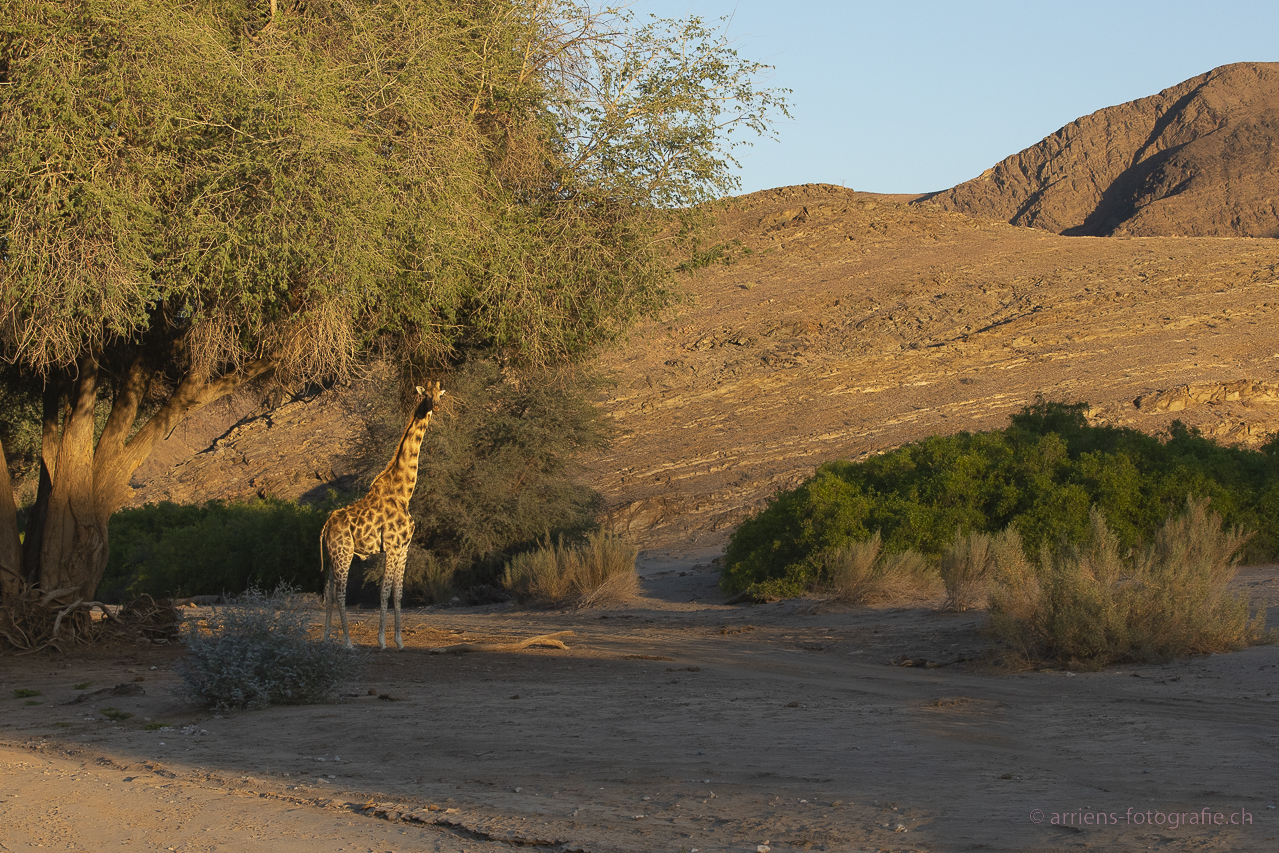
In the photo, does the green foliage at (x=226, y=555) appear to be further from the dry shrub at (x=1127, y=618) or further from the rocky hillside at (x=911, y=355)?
the dry shrub at (x=1127, y=618)

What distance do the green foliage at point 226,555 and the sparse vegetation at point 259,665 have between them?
14.2 meters

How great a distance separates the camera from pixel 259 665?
8.51 metres

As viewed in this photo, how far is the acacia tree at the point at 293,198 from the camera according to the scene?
884cm

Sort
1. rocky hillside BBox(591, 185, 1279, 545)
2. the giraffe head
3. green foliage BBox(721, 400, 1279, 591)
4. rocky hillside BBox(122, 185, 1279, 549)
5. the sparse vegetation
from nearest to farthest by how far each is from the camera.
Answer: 1. the sparse vegetation
2. the giraffe head
3. green foliage BBox(721, 400, 1279, 591)
4. rocky hillside BBox(122, 185, 1279, 549)
5. rocky hillside BBox(591, 185, 1279, 545)

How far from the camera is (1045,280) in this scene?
1496 inches

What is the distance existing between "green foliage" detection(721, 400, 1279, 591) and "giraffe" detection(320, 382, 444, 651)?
701 centimetres

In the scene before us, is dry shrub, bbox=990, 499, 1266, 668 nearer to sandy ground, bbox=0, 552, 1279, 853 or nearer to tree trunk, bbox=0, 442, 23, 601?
sandy ground, bbox=0, 552, 1279, 853

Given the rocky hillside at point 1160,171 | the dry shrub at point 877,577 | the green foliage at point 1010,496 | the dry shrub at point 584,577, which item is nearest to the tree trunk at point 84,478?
the dry shrub at point 584,577

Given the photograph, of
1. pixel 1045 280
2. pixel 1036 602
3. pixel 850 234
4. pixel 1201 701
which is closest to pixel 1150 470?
pixel 1036 602

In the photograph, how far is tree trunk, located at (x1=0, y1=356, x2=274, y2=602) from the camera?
11.4 metres

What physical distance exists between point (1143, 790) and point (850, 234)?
1666 inches

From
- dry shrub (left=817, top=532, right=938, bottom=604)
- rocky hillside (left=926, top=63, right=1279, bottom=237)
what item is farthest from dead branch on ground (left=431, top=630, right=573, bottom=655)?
rocky hillside (left=926, top=63, right=1279, bottom=237)

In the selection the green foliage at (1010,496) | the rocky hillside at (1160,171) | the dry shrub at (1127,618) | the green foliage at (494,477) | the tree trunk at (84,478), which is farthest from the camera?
the rocky hillside at (1160,171)

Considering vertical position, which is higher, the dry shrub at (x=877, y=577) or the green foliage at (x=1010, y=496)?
the green foliage at (x=1010, y=496)
